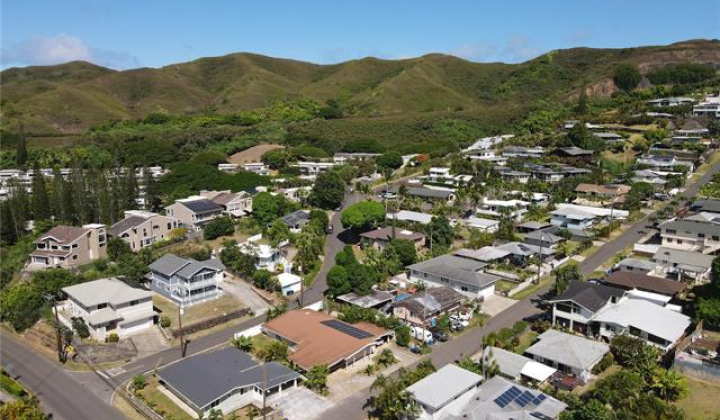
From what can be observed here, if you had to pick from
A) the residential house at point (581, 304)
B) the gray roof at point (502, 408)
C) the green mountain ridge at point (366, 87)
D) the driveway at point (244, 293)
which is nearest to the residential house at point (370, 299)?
the driveway at point (244, 293)

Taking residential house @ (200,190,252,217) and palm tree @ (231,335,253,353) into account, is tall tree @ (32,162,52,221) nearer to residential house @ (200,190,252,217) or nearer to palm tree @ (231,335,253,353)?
residential house @ (200,190,252,217)

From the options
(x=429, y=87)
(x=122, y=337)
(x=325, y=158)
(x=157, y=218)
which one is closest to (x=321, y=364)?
(x=122, y=337)

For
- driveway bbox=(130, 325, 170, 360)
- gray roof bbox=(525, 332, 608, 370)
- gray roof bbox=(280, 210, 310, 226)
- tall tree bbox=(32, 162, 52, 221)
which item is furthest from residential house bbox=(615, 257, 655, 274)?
tall tree bbox=(32, 162, 52, 221)

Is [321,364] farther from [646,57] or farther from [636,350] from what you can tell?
[646,57]

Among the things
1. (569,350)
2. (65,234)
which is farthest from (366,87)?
(569,350)

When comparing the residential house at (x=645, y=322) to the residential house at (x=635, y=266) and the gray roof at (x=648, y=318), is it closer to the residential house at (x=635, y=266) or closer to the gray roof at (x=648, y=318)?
the gray roof at (x=648, y=318)
